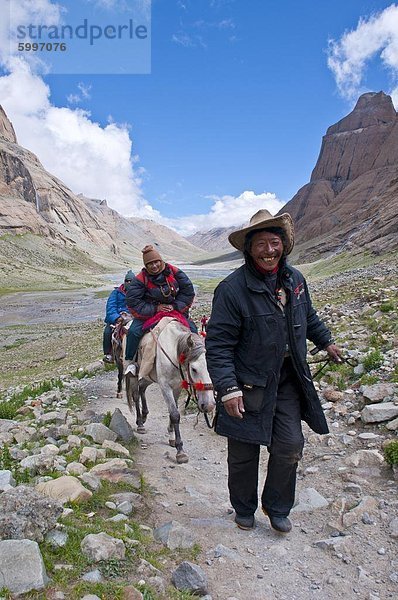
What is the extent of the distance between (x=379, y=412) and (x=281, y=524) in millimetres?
2740

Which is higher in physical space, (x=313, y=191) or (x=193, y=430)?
(x=313, y=191)

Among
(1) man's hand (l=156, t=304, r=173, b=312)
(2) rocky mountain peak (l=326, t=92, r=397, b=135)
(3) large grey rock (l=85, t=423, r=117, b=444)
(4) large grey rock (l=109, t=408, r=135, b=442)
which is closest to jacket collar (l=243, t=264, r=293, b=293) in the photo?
(1) man's hand (l=156, t=304, r=173, b=312)

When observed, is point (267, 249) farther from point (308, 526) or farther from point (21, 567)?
point (21, 567)

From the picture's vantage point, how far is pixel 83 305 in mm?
51125

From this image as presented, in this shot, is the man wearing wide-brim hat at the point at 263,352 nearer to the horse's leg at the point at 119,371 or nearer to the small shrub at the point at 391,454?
the small shrub at the point at 391,454

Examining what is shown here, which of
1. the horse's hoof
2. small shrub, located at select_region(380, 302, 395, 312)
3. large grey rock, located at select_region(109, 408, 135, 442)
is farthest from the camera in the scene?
small shrub, located at select_region(380, 302, 395, 312)

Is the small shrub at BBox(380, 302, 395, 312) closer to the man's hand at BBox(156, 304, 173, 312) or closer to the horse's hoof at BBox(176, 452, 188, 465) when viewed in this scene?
the man's hand at BBox(156, 304, 173, 312)

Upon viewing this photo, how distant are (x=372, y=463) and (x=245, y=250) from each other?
3492mm

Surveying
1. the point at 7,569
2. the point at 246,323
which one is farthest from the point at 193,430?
the point at 7,569

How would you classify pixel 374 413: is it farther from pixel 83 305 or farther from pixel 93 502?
pixel 83 305

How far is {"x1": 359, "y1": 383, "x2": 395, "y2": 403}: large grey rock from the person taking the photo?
22.2ft

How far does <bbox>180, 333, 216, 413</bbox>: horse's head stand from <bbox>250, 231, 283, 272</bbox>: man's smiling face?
246 centimetres

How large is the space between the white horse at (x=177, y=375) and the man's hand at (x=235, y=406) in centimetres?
190

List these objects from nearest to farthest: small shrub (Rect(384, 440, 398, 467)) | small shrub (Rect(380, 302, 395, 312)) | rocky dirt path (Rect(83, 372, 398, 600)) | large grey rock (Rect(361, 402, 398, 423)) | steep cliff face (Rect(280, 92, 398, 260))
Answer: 1. rocky dirt path (Rect(83, 372, 398, 600))
2. small shrub (Rect(384, 440, 398, 467))
3. large grey rock (Rect(361, 402, 398, 423))
4. small shrub (Rect(380, 302, 395, 312))
5. steep cliff face (Rect(280, 92, 398, 260))
